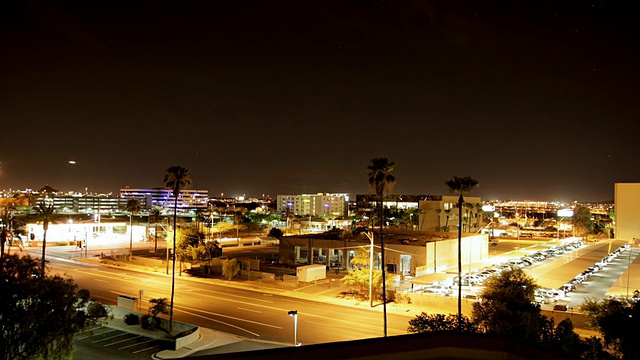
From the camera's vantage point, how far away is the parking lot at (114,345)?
2652 cm

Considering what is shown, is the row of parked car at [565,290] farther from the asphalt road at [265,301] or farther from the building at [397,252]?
the building at [397,252]

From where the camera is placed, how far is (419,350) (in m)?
8.77

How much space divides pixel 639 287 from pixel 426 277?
20276 mm

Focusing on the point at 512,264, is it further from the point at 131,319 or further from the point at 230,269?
the point at 230,269

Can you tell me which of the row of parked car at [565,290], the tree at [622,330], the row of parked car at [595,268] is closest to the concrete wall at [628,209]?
the row of parked car at [595,268]

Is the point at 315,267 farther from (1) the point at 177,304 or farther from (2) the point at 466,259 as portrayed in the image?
(2) the point at 466,259

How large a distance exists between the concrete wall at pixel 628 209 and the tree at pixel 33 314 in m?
108

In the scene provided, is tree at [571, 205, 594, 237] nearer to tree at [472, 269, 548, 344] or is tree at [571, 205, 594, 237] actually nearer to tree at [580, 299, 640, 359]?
tree at [472, 269, 548, 344]

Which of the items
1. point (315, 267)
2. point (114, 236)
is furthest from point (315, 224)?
point (315, 267)

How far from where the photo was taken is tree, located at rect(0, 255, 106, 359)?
17062mm

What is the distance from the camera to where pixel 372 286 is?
1658 inches

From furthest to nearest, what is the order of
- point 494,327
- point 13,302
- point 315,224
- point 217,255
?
point 315,224 → point 217,255 → point 494,327 → point 13,302

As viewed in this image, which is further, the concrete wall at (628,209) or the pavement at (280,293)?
the concrete wall at (628,209)

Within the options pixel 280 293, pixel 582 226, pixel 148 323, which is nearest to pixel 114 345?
pixel 148 323
